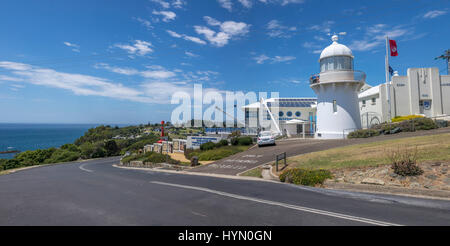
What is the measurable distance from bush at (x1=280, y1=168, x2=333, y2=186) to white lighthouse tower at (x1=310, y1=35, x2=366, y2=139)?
15.0 m

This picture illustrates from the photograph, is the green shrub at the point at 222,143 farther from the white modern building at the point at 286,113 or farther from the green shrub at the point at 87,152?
the green shrub at the point at 87,152

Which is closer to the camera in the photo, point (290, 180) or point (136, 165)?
point (290, 180)

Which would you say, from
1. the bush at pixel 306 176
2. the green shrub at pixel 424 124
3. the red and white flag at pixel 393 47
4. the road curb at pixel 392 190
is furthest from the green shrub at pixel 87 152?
the red and white flag at pixel 393 47

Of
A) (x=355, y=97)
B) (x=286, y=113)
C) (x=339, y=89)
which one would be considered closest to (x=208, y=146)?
(x=339, y=89)

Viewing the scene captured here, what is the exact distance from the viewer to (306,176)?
10.4 m

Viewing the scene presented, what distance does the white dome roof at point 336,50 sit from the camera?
2395 cm

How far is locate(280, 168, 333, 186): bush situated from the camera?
392 inches

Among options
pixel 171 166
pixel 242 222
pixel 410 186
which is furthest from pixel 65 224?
pixel 171 166

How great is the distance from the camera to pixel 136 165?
2675 centimetres

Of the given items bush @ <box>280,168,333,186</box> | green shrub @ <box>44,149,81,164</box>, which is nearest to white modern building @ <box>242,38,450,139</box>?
bush @ <box>280,168,333,186</box>

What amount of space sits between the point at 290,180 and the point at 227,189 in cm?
308

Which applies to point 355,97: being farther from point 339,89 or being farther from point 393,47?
point 393,47

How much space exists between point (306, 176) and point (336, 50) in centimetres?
1831
